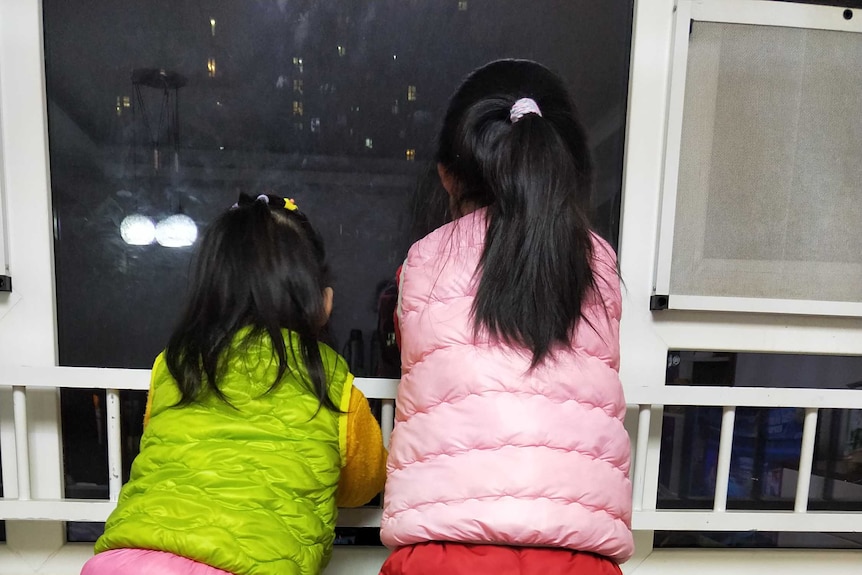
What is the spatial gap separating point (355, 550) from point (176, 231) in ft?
2.24

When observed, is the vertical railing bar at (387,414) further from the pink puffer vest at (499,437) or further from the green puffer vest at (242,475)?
the pink puffer vest at (499,437)

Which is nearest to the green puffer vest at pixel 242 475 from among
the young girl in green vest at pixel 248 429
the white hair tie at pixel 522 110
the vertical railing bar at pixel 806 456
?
the young girl in green vest at pixel 248 429

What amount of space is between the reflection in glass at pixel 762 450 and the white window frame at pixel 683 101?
0.14 meters

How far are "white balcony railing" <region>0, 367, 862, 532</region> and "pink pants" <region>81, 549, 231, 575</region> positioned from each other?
0.33 metres

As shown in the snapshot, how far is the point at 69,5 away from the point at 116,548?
0.89m

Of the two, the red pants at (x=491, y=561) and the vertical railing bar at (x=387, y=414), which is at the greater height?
the vertical railing bar at (x=387, y=414)

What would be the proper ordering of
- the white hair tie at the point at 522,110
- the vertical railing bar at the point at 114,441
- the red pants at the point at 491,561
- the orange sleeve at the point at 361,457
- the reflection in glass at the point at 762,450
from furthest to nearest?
the reflection in glass at the point at 762,450 → the vertical railing bar at the point at 114,441 → the orange sleeve at the point at 361,457 → the white hair tie at the point at 522,110 → the red pants at the point at 491,561

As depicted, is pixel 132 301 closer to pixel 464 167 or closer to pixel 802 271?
pixel 464 167

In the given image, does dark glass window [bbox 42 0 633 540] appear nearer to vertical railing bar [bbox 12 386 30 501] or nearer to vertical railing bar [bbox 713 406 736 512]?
vertical railing bar [bbox 12 386 30 501]

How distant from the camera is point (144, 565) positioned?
2.02ft

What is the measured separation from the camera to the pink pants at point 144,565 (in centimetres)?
61

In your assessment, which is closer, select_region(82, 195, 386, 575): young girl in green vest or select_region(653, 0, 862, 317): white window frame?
select_region(82, 195, 386, 575): young girl in green vest

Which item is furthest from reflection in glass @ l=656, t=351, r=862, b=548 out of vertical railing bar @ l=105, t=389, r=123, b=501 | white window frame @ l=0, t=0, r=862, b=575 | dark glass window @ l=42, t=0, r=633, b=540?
vertical railing bar @ l=105, t=389, r=123, b=501

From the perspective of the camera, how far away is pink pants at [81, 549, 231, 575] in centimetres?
61
